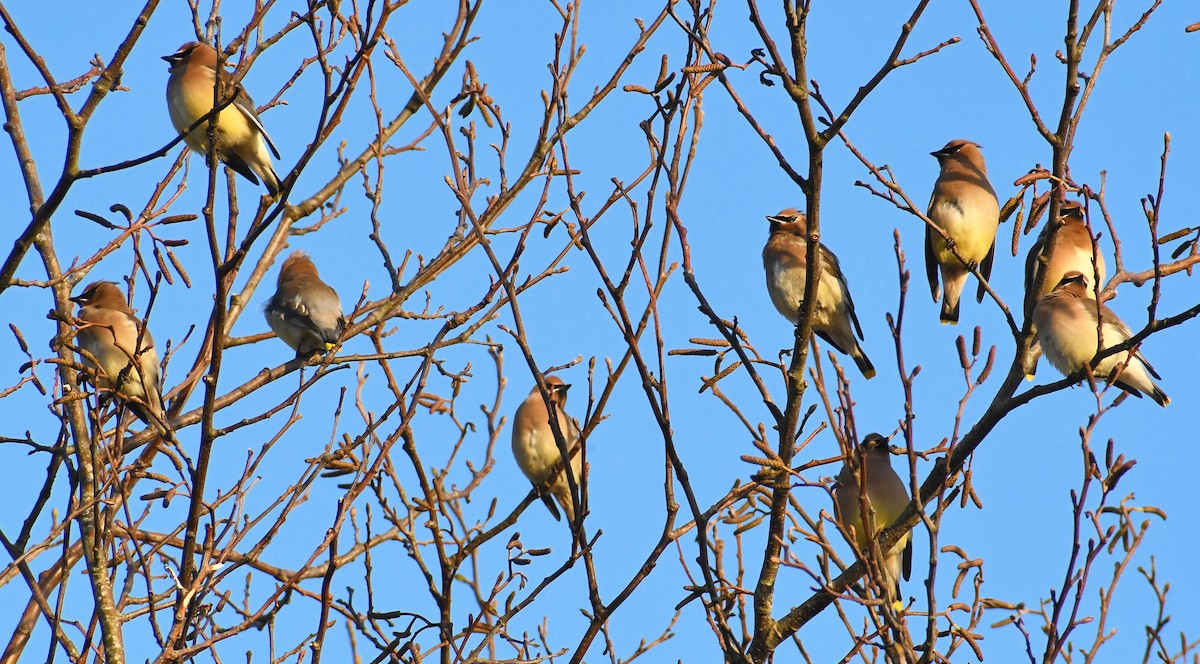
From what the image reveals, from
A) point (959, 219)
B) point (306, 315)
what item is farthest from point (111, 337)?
point (959, 219)

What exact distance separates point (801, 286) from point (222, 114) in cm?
272

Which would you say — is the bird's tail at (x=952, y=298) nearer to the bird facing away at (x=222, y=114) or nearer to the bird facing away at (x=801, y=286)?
the bird facing away at (x=801, y=286)

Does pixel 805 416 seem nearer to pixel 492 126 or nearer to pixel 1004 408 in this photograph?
pixel 1004 408

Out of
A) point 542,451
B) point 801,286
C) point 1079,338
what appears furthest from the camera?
point 542,451

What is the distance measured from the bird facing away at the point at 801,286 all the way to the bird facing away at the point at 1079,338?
1.23 metres

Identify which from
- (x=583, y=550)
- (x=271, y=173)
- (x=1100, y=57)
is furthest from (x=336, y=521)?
(x=271, y=173)

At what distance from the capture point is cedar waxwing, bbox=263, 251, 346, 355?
19.2 feet

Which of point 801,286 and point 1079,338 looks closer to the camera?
point 1079,338

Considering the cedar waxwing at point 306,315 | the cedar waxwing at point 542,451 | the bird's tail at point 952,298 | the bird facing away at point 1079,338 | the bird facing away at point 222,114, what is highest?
the bird facing away at point 222,114

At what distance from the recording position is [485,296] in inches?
187

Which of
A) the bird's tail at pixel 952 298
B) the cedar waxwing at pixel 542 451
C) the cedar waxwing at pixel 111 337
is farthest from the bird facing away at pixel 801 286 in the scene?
the cedar waxwing at pixel 111 337

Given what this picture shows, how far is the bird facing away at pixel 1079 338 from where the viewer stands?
500cm

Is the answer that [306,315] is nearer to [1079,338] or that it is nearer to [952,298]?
[952,298]

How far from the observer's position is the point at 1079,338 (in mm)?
5035
